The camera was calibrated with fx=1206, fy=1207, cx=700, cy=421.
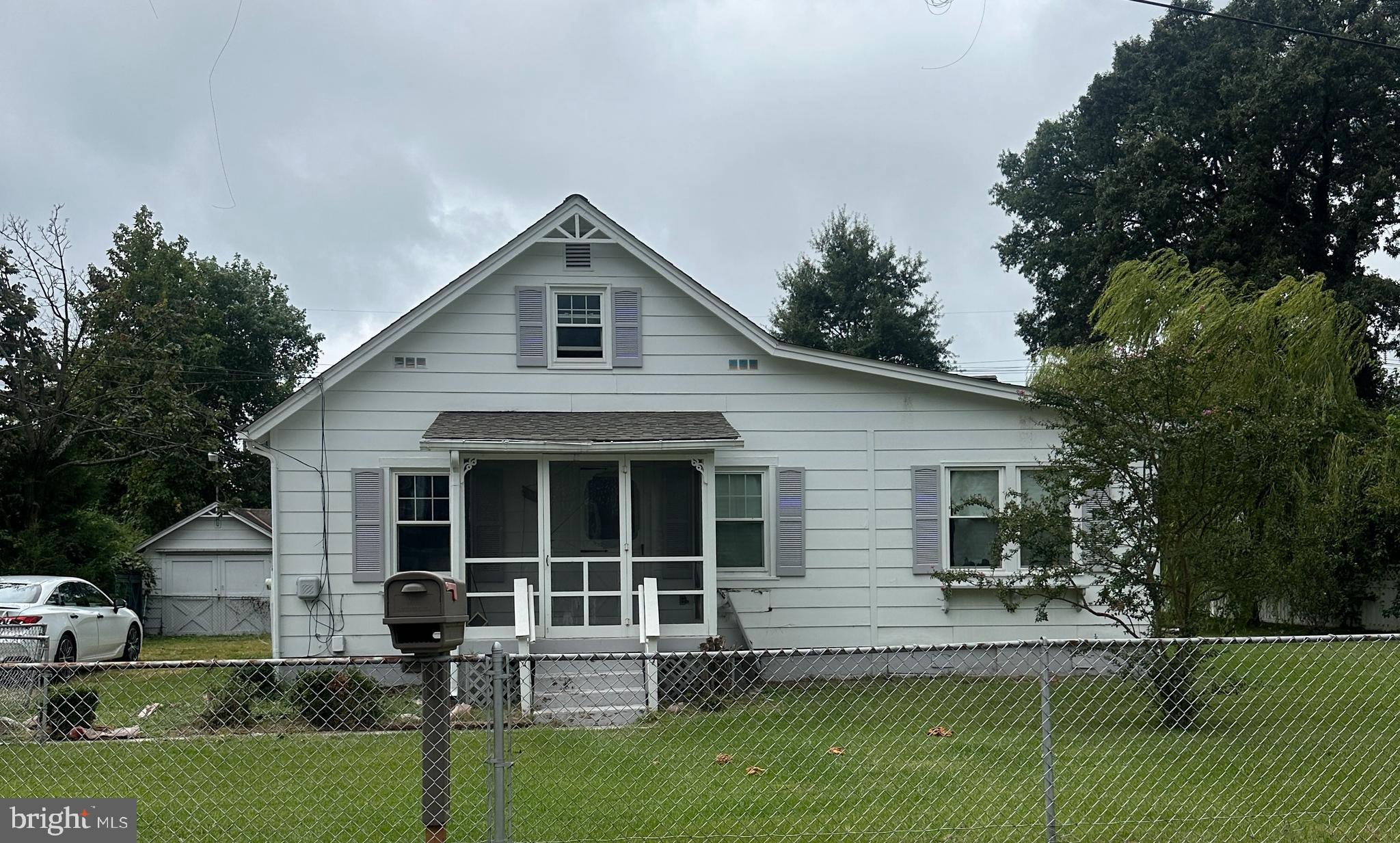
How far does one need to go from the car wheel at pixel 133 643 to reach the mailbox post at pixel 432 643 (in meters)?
15.5

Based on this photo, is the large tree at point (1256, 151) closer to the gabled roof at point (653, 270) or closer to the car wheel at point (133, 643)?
the gabled roof at point (653, 270)

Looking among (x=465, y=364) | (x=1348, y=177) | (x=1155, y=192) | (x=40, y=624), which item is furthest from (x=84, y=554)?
(x=1348, y=177)

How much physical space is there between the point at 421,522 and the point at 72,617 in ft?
20.5

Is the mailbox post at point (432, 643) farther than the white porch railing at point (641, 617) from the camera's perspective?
No

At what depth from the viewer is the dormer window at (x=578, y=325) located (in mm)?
14773

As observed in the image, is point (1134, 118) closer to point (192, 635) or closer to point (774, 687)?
point (774, 687)

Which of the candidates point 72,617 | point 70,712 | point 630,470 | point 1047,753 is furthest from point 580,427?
point 1047,753

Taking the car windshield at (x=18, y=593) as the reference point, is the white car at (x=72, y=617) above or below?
below

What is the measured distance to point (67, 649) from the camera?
1677 cm

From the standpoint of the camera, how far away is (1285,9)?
28141mm

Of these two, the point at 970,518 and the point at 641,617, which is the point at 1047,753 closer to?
the point at 641,617

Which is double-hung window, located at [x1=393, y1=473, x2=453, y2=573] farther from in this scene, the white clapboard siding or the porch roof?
the white clapboard siding

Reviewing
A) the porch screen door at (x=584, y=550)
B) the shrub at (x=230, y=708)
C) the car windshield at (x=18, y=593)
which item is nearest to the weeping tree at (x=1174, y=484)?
the porch screen door at (x=584, y=550)

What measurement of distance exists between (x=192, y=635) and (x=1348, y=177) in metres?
28.8
